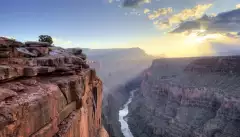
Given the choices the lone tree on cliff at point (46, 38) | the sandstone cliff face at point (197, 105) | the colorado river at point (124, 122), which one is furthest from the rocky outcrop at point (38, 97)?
the colorado river at point (124, 122)

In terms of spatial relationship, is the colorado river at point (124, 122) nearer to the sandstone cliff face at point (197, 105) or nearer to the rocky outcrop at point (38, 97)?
the sandstone cliff face at point (197, 105)

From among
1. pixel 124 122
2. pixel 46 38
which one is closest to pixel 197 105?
pixel 124 122

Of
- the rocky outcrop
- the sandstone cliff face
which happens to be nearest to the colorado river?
the sandstone cliff face

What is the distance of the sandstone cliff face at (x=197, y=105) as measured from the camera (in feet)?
161

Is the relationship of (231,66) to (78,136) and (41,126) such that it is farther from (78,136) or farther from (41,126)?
(41,126)

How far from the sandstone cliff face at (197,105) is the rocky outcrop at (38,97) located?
143 feet

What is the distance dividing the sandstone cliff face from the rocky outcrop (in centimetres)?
4371

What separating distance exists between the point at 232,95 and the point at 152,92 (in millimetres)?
39908

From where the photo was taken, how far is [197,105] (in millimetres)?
61062

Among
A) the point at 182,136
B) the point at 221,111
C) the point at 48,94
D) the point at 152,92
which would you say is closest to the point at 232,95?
the point at 221,111

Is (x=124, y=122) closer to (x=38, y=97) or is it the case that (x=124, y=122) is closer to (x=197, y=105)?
(x=197, y=105)

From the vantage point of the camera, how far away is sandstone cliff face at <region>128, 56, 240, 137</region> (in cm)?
4894

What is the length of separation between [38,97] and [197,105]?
195 feet

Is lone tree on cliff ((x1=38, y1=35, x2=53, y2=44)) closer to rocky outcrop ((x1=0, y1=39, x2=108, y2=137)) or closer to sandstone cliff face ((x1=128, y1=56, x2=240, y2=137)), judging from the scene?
rocky outcrop ((x1=0, y1=39, x2=108, y2=137))
